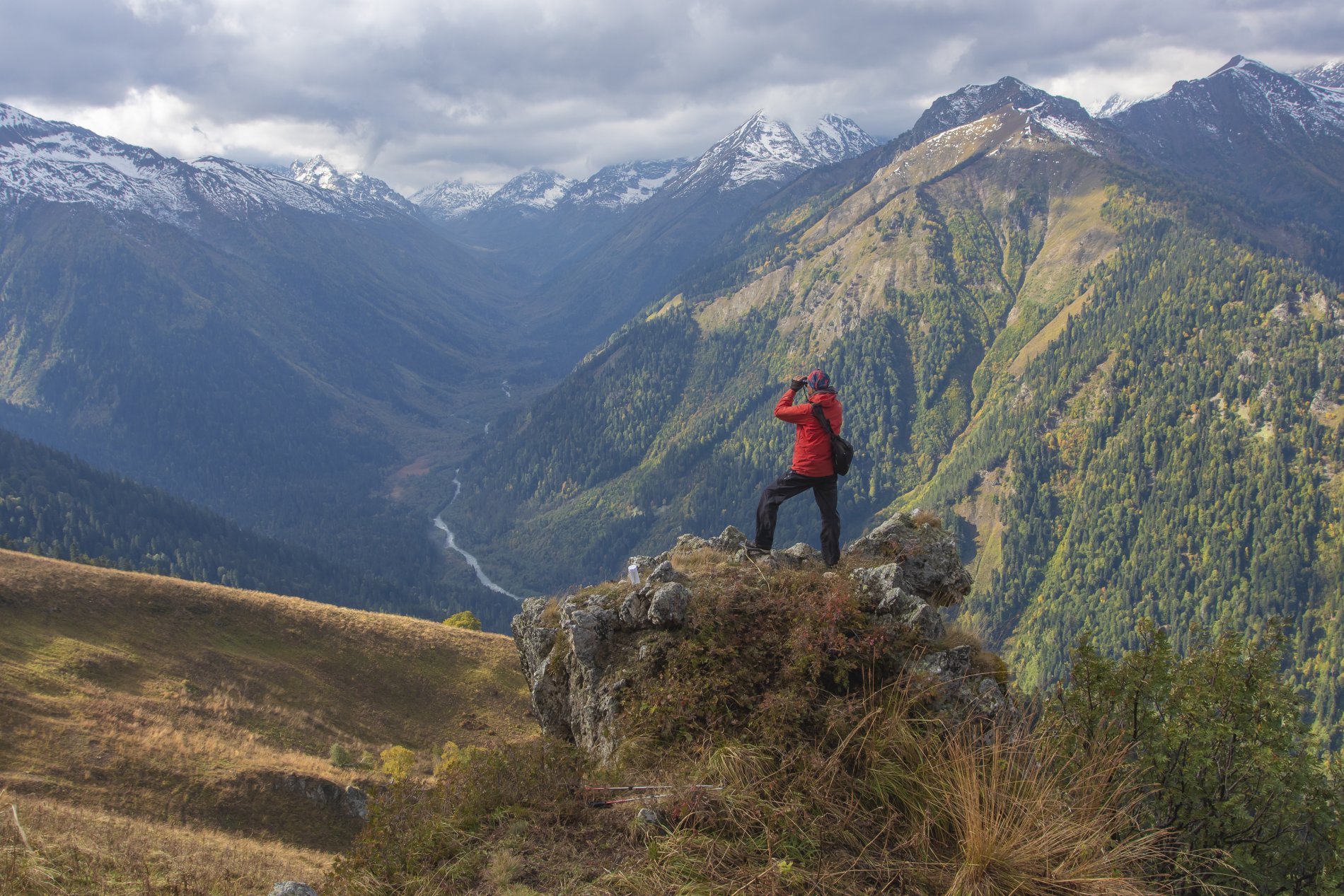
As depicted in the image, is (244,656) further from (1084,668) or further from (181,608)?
(1084,668)

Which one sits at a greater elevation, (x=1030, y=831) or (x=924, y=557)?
(x=924, y=557)

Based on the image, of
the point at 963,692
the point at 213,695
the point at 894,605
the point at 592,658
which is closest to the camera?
the point at 963,692

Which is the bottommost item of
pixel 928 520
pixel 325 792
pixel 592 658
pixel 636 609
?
pixel 325 792

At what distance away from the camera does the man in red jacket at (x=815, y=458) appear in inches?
653

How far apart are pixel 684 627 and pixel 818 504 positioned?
4.72 metres

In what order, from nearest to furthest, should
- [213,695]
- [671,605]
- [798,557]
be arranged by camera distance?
[671,605], [798,557], [213,695]

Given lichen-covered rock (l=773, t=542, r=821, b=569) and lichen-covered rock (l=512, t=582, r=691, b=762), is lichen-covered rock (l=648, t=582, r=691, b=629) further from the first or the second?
lichen-covered rock (l=773, t=542, r=821, b=569)

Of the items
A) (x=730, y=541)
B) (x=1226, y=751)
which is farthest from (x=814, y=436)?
(x=1226, y=751)

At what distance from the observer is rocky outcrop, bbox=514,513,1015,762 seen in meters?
11.9

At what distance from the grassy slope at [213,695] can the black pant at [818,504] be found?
22479 mm

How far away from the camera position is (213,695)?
45781 millimetres

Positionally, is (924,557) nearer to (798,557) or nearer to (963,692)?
(798,557)

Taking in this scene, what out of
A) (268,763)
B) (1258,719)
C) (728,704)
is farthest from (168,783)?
(1258,719)

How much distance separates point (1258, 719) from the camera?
1212 centimetres
